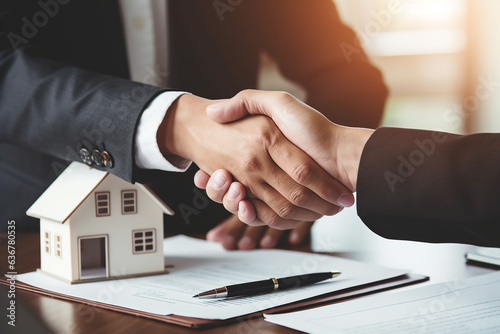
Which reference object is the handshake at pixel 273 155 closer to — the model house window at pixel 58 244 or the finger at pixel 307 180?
the finger at pixel 307 180

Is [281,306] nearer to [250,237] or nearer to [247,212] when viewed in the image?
[247,212]

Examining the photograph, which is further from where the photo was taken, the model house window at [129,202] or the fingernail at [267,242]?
the fingernail at [267,242]

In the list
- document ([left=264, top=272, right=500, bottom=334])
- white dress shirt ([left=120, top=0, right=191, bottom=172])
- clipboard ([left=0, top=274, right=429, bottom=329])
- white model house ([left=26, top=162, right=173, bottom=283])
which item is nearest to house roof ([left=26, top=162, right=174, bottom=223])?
white model house ([left=26, top=162, right=173, bottom=283])

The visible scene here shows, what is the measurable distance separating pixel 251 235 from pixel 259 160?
209mm

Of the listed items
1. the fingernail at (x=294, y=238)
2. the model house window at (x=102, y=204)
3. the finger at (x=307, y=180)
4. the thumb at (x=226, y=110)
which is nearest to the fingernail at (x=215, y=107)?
the thumb at (x=226, y=110)

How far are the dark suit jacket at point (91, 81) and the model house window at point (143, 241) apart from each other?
0.08 m

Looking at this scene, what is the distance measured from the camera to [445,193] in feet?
2.28

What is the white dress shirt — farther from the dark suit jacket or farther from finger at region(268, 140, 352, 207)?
finger at region(268, 140, 352, 207)

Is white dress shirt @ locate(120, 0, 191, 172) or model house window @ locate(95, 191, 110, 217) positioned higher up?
white dress shirt @ locate(120, 0, 191, 172)

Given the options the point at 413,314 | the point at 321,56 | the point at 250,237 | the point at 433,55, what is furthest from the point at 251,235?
the point at 433,55

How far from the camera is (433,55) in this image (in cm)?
450

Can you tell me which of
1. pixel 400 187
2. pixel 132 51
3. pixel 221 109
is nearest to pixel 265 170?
pixel 221 109

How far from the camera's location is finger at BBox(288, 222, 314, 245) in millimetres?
1083

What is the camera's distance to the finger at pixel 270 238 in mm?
1048
